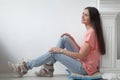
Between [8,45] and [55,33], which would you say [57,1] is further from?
[8,45]

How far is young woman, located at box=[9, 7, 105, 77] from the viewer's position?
8.50ft

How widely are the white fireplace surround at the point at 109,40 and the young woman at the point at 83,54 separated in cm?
15

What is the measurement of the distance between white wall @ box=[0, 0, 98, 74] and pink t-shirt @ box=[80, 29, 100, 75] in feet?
1.42

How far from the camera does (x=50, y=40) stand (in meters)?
3.05

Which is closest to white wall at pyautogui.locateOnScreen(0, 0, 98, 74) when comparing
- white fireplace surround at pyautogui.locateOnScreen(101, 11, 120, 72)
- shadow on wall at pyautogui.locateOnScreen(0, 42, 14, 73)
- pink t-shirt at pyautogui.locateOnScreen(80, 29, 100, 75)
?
shadow on wall at pyautogui.locateOnScreen(0, 42, 14, 73)

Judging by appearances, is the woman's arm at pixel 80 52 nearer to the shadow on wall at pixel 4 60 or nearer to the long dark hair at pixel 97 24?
the long dark hair at pixel 97 24

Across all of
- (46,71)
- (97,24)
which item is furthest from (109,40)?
(46,71)

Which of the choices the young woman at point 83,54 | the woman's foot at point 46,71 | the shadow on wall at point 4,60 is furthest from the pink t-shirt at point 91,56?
the shadow on wall at point 4,60

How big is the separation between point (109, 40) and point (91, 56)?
0.36 meters

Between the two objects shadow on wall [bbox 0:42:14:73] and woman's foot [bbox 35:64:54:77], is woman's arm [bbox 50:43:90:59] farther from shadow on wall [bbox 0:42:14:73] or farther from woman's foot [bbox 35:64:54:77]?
shadow on wall [bbox 0:42:14:73]

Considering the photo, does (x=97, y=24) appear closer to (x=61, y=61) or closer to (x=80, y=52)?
(x=80, y=52)

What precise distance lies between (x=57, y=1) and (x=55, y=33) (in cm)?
37

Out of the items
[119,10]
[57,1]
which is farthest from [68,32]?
[119,10]

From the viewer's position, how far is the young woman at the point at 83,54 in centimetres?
259
